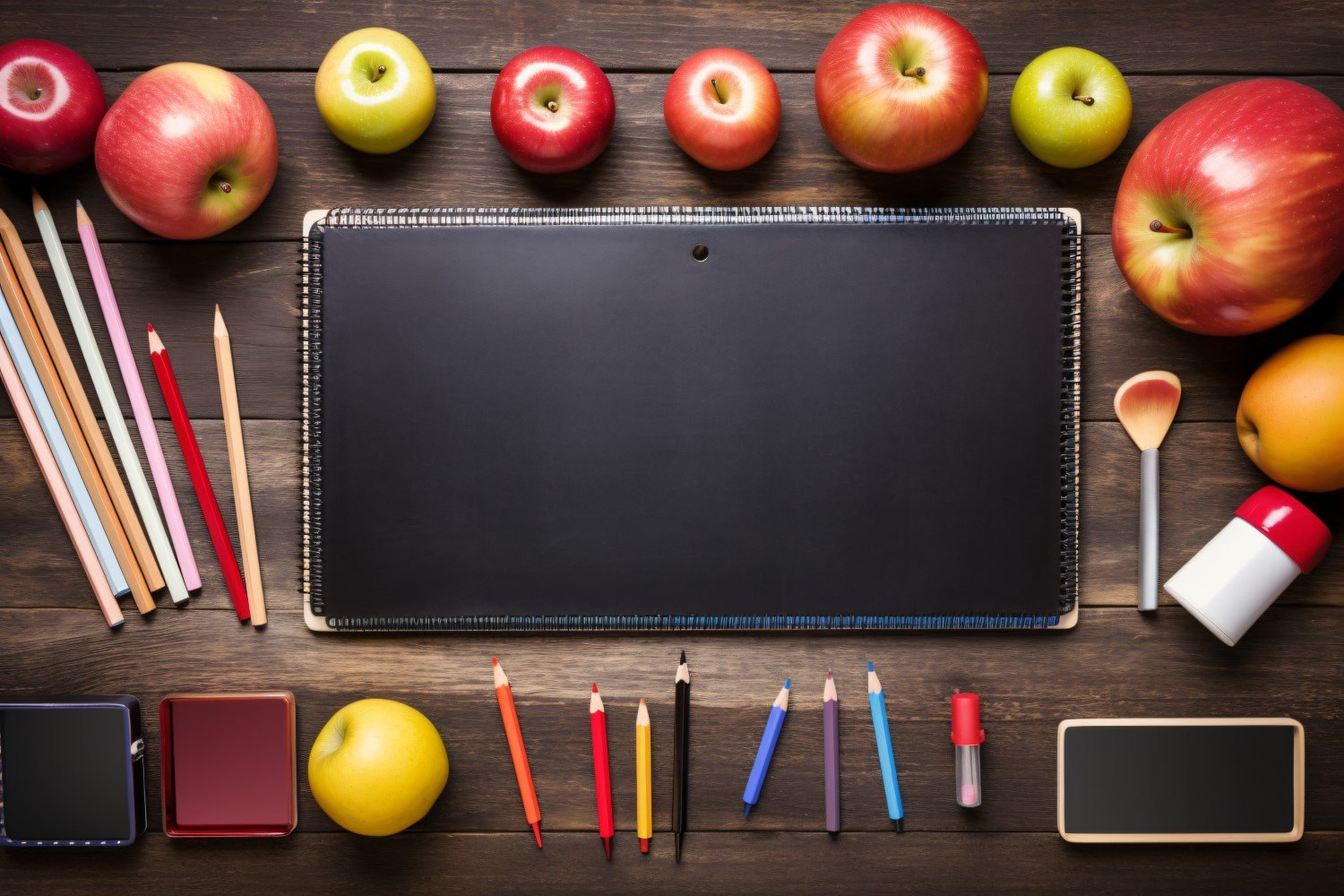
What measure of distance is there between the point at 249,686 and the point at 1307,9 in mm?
1039

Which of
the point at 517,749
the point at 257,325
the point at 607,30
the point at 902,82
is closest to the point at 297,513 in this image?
the point at 257,325

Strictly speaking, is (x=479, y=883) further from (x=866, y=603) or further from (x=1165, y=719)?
(x=1165, y=719)

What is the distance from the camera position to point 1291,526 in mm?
604

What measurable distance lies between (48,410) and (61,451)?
0.03 m

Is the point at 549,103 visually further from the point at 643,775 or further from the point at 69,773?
the point at 69,773

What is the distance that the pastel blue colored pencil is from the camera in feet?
2.10

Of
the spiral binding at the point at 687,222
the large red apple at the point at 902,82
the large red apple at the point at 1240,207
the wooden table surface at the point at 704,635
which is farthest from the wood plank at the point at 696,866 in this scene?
the large red apple at the point at 902,82

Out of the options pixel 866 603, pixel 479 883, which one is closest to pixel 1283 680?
pixel 866 603

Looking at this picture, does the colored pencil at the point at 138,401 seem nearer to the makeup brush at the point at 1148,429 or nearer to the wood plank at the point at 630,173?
the wood plank at the point at 630,173

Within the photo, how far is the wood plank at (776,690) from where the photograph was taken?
65 cm

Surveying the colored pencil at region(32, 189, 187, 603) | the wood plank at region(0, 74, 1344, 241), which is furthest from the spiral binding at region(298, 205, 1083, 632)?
the colored pencil at region(32, 189, 187, 603)

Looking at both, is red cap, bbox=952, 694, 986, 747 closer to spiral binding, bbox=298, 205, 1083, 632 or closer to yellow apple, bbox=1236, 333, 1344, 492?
spiral binding, bbox=298, 205, 1083, 632

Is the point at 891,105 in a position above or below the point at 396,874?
above

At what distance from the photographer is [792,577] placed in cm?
64
